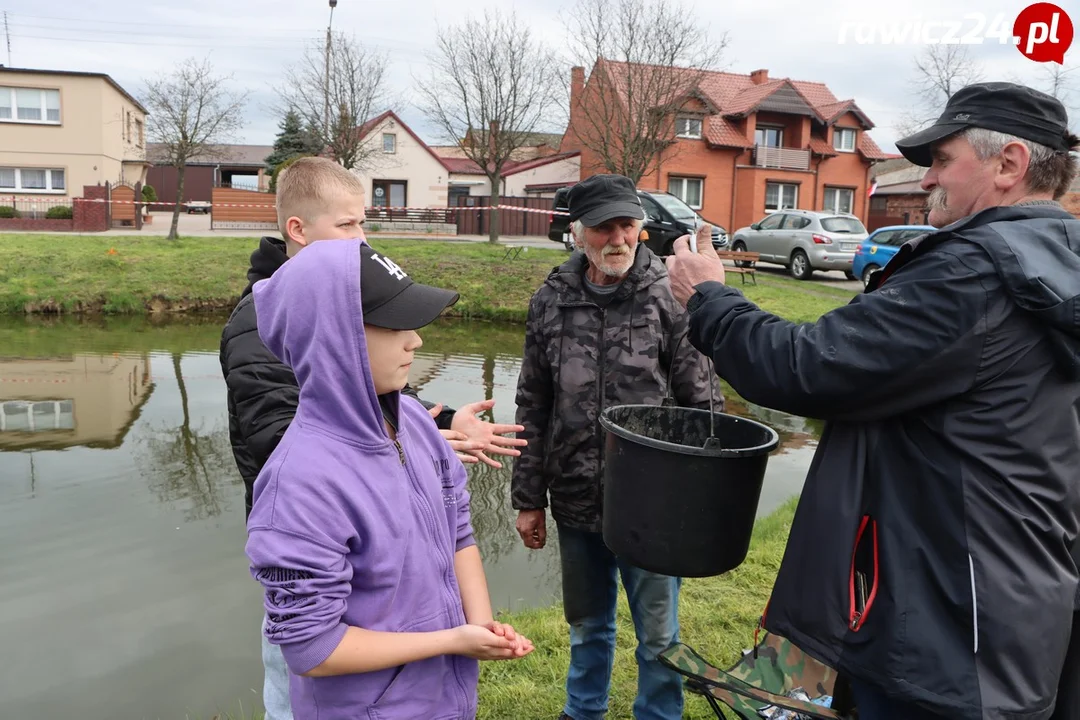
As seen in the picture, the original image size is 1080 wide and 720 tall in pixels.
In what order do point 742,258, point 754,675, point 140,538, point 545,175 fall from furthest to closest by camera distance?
1. point 545,175
2. point 742,258
3. point 140,538
4. point 754,675

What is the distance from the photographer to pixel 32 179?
32875 millimetres

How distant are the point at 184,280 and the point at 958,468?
1622 cm

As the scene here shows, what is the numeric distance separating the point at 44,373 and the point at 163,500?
5137mm

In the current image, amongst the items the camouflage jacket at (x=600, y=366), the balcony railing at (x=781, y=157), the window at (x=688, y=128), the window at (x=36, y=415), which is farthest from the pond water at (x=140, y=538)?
the balcony railing at (x=781, y=157)

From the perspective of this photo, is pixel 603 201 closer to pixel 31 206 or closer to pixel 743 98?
pixel 31 206

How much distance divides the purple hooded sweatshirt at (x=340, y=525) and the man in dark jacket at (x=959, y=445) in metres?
0.85

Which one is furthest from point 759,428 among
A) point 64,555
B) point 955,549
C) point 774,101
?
point 774,101

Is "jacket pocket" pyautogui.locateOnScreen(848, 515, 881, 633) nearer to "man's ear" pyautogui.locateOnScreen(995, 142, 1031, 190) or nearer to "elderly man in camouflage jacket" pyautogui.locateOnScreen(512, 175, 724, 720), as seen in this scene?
"man's ear" pyautogui.locateOnScreen(995, 142, 1031, 190)

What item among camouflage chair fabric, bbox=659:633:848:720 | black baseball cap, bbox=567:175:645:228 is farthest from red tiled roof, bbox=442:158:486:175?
camouflage chair fabric, bbox=659:633:848:720

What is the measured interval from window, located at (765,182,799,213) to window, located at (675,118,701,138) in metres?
3.64

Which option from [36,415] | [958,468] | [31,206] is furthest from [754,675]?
[31,206]

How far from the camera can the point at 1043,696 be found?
1788 millimetres

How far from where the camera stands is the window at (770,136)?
3450 cm

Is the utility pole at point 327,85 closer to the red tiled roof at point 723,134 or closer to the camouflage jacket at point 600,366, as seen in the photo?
the red tiled roof at point 723,134
